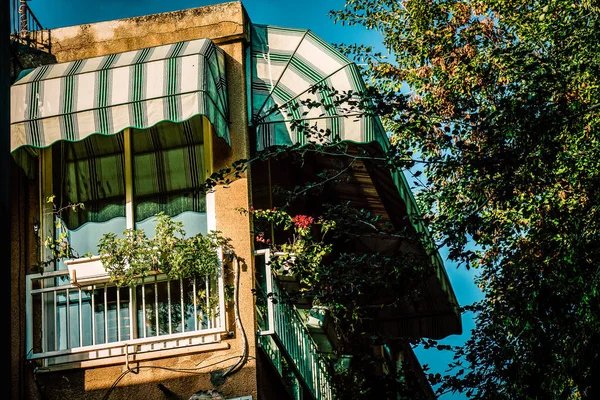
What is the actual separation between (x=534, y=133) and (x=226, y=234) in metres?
3.40

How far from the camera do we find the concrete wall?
1014 centimetres

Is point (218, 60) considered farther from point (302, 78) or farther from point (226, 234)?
point (226, 234)

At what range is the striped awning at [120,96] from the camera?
33.7ft

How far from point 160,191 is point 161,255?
1.21 metres

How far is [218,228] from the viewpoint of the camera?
34.8 feet

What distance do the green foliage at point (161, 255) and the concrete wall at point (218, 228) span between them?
16.4 inches

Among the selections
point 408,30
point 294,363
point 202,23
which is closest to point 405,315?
point 408,30

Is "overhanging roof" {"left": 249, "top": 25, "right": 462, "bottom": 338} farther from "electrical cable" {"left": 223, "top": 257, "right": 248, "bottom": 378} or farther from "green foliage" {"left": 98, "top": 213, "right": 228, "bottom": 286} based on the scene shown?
"electrical cable" {"left": 223, "top": 257, "right": 248, "bottom": 378}

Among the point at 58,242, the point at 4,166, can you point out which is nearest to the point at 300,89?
the point at 58,242

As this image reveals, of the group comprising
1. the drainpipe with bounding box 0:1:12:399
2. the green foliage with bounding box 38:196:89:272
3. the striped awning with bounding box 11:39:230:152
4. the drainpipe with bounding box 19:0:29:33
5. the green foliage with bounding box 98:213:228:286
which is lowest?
the drainpipe with bounding box 0:1:12:399

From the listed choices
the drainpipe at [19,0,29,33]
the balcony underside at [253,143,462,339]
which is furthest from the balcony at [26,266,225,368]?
the drainpipe at [19,0,29,33]

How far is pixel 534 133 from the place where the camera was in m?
9.09

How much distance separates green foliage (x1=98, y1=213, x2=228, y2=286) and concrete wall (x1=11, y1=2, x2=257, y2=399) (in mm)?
418

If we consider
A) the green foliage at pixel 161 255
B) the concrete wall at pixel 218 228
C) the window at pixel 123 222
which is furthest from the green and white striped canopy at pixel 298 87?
the green foliage at pixel 161 255
